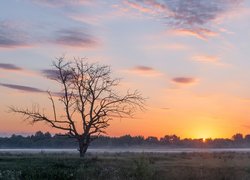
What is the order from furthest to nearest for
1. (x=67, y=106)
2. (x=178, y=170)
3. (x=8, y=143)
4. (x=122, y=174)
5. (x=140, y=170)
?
(x=8, y=143)
(x=67, y=106)
(x=178, y=170)
(x=122, y=174)
(x=140, y=170)

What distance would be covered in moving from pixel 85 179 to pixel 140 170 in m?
3.44

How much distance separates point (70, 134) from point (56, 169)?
Result: 24.4 m

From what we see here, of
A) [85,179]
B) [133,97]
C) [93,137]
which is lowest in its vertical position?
[85,179]

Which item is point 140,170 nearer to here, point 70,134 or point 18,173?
point 18,173

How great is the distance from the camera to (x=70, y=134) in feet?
198

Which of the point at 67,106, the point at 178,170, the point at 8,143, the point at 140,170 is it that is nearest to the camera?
the point at 140,170

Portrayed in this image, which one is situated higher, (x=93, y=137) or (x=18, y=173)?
(x=93, y=137)

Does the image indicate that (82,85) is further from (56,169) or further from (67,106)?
(56,169)

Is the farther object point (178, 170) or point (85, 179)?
point (178, 170)

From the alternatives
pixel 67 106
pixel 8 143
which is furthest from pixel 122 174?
pixel 8 143

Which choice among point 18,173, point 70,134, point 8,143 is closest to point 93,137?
point 70,134

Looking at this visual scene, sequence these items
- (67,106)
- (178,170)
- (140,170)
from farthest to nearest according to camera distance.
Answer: (67,106) → (178,170) → (140,170)

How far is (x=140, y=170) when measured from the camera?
31734mm

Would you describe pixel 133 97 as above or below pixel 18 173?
above
